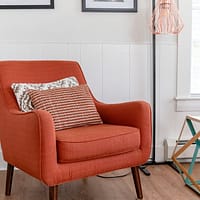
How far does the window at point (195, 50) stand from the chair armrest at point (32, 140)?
162cm

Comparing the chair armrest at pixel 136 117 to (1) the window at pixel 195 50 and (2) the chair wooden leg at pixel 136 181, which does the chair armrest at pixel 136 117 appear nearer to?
(2) the chair wooden leg at pixel 136 181

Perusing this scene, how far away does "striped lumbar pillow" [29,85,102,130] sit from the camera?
2.27m

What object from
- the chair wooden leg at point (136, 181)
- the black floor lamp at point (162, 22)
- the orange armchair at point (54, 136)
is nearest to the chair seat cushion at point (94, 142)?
the orange armchair at point (54, 136)

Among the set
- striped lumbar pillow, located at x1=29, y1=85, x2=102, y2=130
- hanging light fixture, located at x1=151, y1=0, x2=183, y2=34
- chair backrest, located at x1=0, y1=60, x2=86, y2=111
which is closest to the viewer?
striped lumbar pillow, located at x1=29, y1=85, x2=102, y2=130

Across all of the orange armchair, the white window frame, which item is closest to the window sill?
the white window frame

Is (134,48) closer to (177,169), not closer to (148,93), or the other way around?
(148,93)

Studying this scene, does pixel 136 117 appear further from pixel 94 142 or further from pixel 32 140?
pixel 32 140

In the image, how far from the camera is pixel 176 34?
3.10 metres

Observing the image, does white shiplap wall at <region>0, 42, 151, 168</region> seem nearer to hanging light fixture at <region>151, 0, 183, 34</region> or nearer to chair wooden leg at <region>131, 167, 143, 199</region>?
hanging light fixture at <region>151, 0, 183, 34</region>

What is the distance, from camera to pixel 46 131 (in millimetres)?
1909

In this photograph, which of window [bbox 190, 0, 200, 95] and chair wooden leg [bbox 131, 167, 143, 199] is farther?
window [bbox 190, 0, 200, 95]

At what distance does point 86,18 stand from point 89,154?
1.38 m

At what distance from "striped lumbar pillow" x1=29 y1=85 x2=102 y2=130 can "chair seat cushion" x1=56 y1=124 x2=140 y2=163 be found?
7 cm

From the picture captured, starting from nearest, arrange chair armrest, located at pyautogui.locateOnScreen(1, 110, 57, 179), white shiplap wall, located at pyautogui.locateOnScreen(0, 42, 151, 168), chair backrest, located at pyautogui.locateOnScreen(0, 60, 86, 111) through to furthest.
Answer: chair armrest, located at pyautogui.locateOnScreen(1, 110, 57, 179)
chair backrest, located at pyautogui.locateOnScreen(0, 60, 86, 111)
white shiplap wall, located at pyautogui.locateOnScreen(0, 42, 151, 168)
